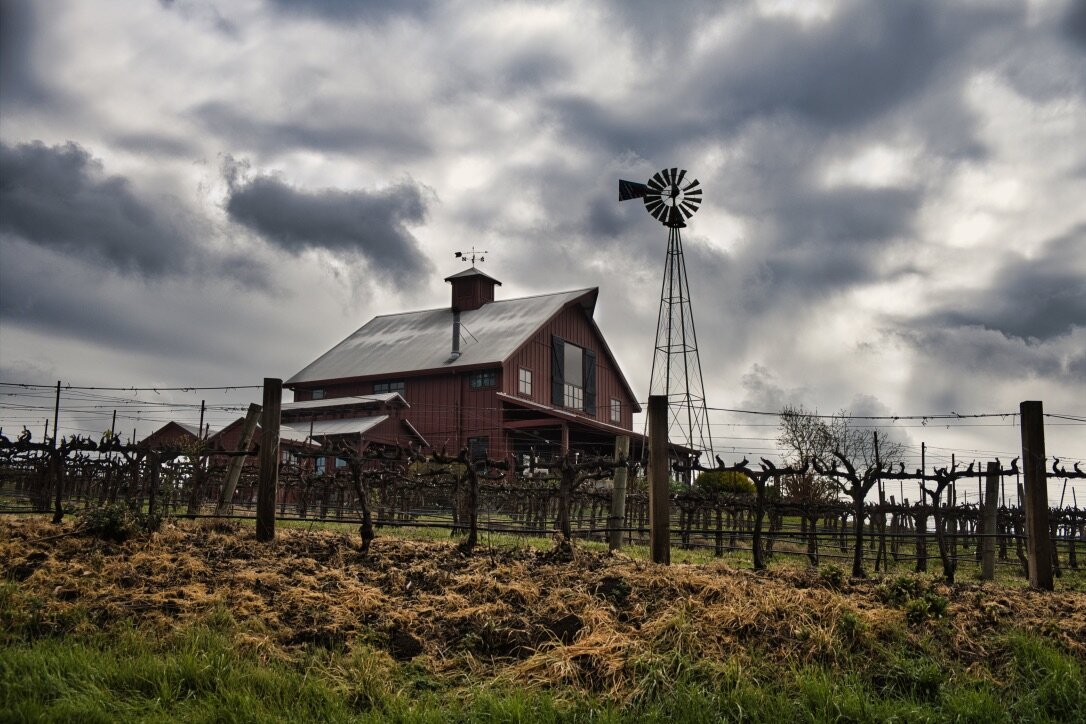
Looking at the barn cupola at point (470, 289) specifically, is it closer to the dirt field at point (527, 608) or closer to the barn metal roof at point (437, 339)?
the barn metal roof at point (437, 339)

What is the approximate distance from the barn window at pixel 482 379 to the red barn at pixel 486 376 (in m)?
0.04

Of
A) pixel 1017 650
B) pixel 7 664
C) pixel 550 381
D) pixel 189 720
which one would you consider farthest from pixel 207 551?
pixel 550 381

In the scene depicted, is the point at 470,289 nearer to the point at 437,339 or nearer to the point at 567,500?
the point at 437,339

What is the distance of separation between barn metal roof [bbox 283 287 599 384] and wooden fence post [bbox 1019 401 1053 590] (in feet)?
90.6

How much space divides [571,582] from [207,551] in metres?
4.37

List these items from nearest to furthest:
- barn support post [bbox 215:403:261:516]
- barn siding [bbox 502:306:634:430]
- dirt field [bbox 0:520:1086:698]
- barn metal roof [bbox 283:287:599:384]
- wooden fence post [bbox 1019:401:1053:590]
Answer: dirt field [bbox 0:520:1086:698]
wooden fence post [bbox 1019:401:1053:590]
barn support post [bbox 215:403:261:516]
barn siding [bbox 502:306:634:430]
barn metal roof [bbox 283:287:599:384]

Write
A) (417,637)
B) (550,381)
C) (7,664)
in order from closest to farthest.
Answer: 1. (7,664)
2. (417,637)
3. (550,381)

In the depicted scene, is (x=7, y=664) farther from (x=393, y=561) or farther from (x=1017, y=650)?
(x=1017, y=650)

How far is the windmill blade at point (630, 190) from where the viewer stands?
33594 millimetres

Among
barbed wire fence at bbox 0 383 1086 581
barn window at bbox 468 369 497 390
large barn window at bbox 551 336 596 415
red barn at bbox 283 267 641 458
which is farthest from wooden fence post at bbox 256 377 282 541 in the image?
large barn window at bbox 551 336 596 415

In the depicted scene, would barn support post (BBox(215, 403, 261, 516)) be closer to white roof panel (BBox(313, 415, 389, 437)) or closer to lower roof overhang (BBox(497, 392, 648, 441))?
white roof panel (BBox(313, 415, 389, 437))

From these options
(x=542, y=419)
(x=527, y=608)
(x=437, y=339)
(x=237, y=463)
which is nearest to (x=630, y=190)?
(x=542, y=419)

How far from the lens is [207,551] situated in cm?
1018

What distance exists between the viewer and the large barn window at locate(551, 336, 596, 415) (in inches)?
1635
